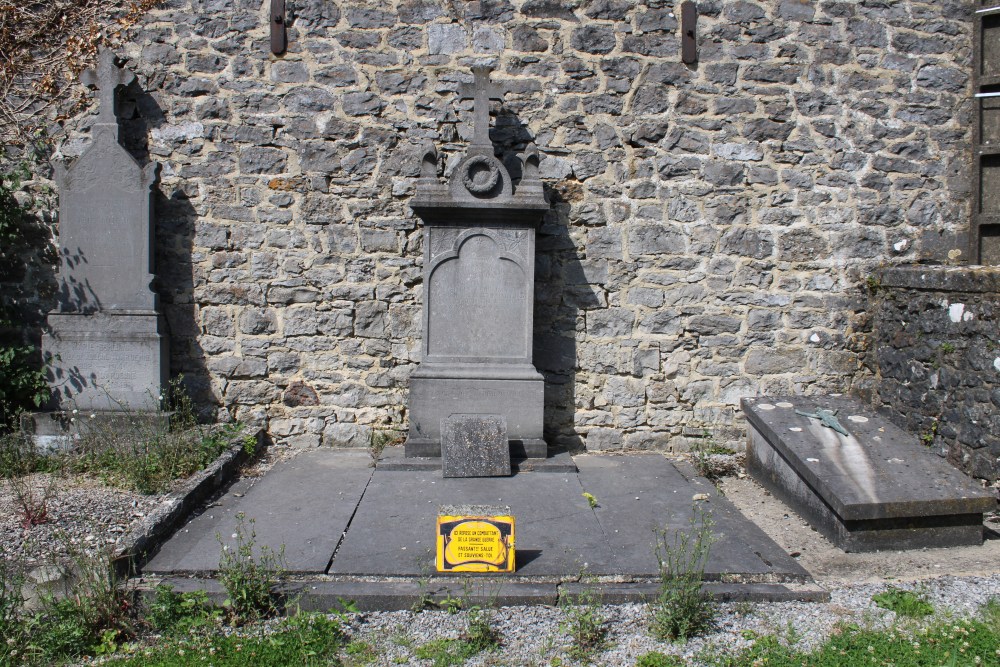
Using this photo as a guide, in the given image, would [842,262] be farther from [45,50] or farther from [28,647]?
[45,50]

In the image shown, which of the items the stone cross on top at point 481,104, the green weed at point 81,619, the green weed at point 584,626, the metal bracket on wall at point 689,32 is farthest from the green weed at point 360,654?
the metal bracket on wall at point 689,32

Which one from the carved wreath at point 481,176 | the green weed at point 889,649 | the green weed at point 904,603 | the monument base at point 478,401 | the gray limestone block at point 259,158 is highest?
the gray limestone block at point 259,158

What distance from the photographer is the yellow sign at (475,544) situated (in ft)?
11.1

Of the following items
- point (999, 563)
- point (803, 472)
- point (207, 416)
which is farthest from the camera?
point (207, 416)

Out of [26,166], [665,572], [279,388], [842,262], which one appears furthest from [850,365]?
[26,166]

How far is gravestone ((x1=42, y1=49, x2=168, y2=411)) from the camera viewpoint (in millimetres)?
5391

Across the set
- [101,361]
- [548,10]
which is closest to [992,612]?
[548,10]

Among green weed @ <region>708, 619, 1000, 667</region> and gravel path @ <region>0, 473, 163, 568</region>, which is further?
gravel path @ <region>0, 473, 163, 568</region>

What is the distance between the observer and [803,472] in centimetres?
446

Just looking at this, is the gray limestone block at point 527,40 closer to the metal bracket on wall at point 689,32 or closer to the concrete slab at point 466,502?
the metal bracket on wall at point 689,32

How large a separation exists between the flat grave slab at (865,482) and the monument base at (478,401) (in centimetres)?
166

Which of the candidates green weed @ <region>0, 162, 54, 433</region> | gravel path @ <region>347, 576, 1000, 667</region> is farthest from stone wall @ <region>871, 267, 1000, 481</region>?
green weed @ <region>0, 162, 54, 433</region>

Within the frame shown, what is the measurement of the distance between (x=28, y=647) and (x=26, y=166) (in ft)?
13.8

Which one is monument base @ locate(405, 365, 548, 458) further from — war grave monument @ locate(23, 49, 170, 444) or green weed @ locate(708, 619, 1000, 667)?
green weed @ locate(708, 619, 1000, 667)
